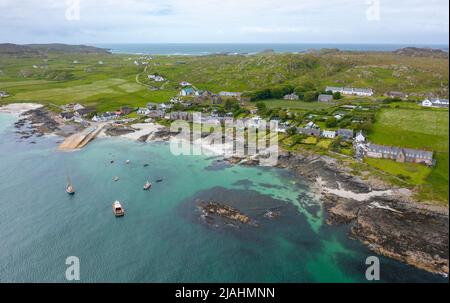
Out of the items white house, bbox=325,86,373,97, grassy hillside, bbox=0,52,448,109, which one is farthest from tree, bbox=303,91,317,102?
grassy hillside, bbox=0,52,448,109

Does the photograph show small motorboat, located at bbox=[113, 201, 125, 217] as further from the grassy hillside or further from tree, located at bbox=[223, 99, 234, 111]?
Result: the grassy hillside

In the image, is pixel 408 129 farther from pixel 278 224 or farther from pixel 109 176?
pixel 109 176

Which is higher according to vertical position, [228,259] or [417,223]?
[417,223]

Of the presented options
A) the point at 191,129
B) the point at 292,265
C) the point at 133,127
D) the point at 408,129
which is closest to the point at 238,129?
the point at 191,129

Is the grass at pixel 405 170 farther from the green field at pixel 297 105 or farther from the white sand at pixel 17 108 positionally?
the white sand at pixel 17 108

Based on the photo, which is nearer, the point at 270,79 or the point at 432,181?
the point at 432,181

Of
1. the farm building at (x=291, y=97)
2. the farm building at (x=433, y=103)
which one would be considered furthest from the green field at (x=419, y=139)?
the farm building at (x=291, y=97)
